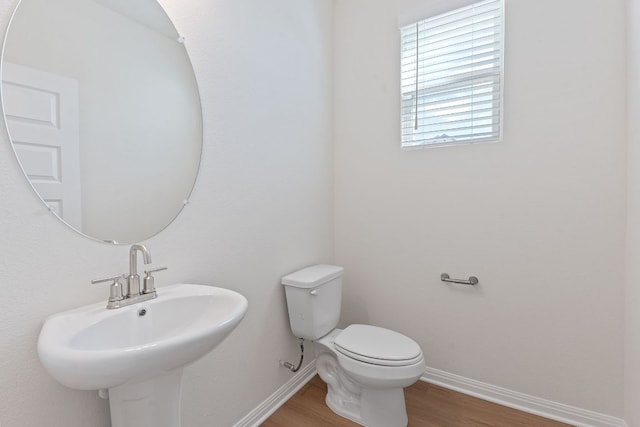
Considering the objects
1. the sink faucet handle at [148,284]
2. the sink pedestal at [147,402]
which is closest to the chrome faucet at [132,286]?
the sink faucet handle at [148,284]

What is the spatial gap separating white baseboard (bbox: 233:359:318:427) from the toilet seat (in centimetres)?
45

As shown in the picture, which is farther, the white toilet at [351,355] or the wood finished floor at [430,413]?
the wood finished floor at [430,413]

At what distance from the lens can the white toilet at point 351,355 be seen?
4.54 ft

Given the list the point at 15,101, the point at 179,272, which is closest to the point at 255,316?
the point at 179,272

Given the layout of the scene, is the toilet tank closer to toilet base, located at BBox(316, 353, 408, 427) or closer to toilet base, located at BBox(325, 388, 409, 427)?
toilet base, located at BBox(316, 353, 408, 427)

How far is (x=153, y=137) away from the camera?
1110 mm

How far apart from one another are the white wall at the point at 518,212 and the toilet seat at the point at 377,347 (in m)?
0.42

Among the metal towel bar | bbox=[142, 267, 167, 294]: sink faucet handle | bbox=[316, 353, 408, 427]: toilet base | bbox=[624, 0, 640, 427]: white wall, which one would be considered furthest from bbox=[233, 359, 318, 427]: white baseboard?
bbox=[624, 0, 640, 427]: white wall

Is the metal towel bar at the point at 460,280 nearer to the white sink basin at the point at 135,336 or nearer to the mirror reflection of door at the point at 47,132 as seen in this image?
the white sink basin at the point at 135,336

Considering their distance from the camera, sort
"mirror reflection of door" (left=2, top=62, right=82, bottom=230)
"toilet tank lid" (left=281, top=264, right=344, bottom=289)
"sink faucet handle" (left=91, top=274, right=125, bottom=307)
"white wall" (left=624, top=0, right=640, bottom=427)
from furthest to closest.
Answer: "toilet tank lid" (left=281, top=264, right=344, bottom=289) → "white wall" (left=624, top=0, right=640, bottom=427) → "sink faucet handle" (left=91, top=274, right=125, bottom=307) → "mirror reflection of door" (left=2, top=62, right=82, bottom=230)

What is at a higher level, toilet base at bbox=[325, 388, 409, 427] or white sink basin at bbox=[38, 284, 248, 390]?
white sink basin at bbox=[38, 284, 248, 390]

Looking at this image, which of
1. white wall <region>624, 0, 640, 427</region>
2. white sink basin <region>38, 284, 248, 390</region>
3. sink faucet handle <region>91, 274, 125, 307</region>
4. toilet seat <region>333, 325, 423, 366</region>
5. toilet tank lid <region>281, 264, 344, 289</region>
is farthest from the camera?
toilet tank lid <region>281, 264, 344, 289</region>

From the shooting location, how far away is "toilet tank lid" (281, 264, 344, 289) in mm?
1617

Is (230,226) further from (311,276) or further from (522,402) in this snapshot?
(522,402)
